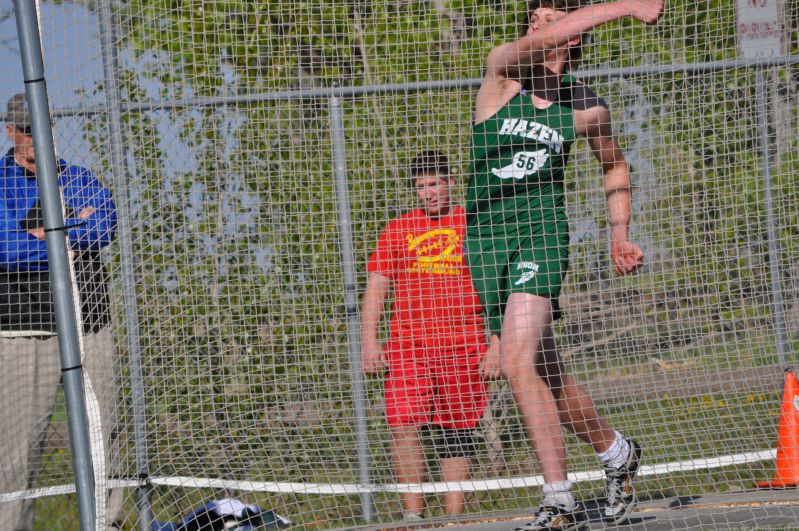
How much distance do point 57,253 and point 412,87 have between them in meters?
Answer: 2.10

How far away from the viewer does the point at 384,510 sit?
4.88 meters

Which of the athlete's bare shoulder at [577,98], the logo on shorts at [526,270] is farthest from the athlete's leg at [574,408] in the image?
the athlete's bare shoulder at [577,98]

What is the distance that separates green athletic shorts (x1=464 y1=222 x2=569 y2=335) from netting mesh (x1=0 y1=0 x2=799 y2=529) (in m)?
0.72

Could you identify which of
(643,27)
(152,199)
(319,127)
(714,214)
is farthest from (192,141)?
(714,214)

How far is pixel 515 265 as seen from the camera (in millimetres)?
3881

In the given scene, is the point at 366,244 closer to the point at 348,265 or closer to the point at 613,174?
the point at 348,265

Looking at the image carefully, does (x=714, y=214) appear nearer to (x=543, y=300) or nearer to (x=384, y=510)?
(x=543, y=300)

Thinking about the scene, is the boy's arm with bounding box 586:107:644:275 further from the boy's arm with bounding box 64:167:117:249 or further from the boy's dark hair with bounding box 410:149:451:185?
the boy's arm with bounding box 64:167:117:249

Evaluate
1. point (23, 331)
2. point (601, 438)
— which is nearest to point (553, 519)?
point (601, 438)

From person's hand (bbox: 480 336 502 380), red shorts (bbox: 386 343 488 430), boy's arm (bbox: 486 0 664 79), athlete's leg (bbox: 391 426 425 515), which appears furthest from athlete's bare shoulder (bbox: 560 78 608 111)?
athlete's leg (bbox: 391 426 425 515)

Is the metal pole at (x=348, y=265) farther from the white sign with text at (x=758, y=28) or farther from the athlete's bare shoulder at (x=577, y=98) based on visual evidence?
the white sign with text at (x=758, y=28)

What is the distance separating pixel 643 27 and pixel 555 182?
4.40 ft

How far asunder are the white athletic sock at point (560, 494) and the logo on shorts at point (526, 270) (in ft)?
2.75

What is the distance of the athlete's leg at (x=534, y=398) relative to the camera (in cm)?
364
